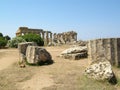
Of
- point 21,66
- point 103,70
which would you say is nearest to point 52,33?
point 21,66

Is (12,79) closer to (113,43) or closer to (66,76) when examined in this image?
(66,76)

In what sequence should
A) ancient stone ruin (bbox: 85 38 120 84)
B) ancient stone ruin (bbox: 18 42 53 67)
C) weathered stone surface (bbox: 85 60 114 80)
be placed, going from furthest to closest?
ancient stone ruin (bbox: 18 42 53 67)
ancient stone ruin (bbox: 85 38 120 84)
weathered stone surface (bbox: 85 60 114 80)

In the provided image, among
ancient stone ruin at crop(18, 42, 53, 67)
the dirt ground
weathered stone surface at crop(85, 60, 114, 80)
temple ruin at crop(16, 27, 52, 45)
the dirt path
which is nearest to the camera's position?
the dirt ground

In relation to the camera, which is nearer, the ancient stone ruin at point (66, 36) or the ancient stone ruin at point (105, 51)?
the ancient stone ruin at point (105, 51)

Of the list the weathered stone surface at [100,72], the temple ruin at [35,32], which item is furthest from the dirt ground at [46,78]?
the temple ruin at [35,32]

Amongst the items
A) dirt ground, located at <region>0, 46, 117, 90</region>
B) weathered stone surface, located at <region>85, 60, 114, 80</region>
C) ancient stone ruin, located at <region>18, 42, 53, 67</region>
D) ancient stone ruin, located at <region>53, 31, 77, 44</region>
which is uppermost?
ancient stone ruin, located at <region>53, 31, 77, 44</region>

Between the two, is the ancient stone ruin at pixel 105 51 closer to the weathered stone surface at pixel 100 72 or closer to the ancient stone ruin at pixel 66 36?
the weathered stone surface at pixel 100 72

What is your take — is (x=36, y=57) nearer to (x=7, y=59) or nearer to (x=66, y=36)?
(x=7, y=59)

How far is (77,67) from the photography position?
451 inches

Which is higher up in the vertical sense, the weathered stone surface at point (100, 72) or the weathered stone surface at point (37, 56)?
the weathered stone surface at point (37, 56)

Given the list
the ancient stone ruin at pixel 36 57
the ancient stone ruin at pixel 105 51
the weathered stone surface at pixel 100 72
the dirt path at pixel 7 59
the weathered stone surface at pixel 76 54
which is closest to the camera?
the weathered stone surface at pixel 100 72

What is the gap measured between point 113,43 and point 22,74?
4.16 m

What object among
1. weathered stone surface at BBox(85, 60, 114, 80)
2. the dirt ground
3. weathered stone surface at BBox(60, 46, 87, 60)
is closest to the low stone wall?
the dirt ground

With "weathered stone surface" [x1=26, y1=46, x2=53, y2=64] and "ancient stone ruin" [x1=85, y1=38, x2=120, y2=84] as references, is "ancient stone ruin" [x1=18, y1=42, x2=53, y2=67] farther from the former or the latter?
"ancient stone ruin" [x1=85, y1=38, x2=120, y2=84]
